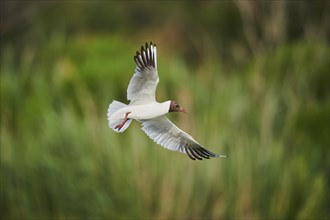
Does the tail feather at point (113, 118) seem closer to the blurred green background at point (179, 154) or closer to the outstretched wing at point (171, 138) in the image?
the outstretched wing at point (171, 138)

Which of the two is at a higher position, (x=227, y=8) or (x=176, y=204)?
(x=227, y=8)

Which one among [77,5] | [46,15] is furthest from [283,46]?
[77,5]

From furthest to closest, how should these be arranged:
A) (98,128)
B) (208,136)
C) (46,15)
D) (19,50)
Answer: (46,15)
(19,50)
(98,128)
(208,136)

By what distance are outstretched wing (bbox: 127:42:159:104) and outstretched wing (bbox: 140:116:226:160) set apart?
Answer: 6 centimetres

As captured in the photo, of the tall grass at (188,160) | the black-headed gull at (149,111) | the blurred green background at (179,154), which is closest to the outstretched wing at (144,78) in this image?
the black-headed gull at (149,111)

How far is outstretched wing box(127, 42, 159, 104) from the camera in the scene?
102 inches

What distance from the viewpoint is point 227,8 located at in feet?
82.0

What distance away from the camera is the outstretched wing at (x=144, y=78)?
8.54 ft

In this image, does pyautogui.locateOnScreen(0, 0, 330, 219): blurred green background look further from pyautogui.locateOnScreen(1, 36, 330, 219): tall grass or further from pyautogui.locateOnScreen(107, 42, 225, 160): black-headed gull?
pyautogui.locateOnScreen(107, 42, 225, 160): black-headed gull

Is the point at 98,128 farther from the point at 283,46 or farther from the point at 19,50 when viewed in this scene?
the point at 19,50

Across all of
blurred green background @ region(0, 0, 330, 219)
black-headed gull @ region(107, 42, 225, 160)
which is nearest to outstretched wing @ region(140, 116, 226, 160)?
black-headed gull @ region(107, 42, 225, 160)

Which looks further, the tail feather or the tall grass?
the tall grass

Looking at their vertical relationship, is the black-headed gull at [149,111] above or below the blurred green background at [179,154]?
above

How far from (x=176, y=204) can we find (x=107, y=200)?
0.83 meters
